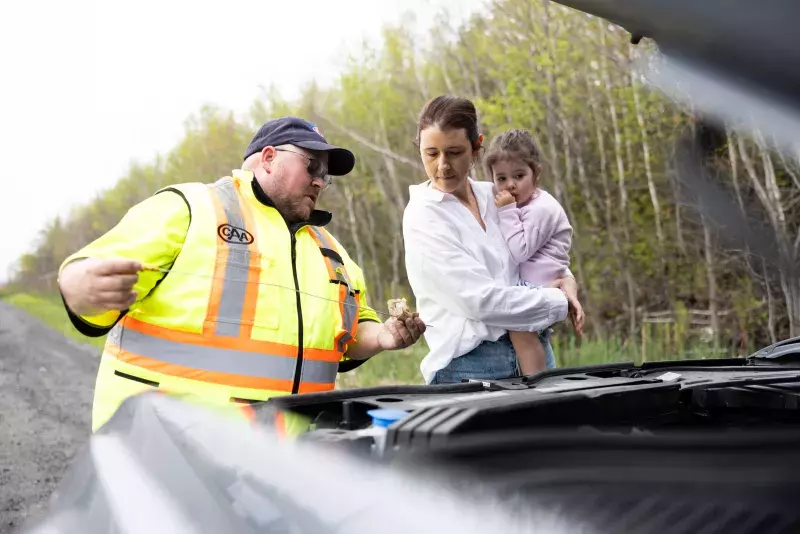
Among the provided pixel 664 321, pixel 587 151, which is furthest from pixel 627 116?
pixel 664 321

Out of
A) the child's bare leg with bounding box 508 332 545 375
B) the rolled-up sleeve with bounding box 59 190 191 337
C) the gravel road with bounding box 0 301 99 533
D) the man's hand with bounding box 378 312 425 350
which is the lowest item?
the gravel road with bounding box 0 301 99 533

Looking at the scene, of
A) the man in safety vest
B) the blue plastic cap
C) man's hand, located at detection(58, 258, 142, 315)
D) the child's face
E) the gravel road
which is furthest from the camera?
the gravel road

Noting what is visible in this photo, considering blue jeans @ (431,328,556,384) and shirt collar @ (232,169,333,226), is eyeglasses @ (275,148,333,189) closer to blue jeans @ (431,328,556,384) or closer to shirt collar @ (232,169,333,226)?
shirt collar @ (232,169,333,226)

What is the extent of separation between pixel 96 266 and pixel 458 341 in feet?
3.40

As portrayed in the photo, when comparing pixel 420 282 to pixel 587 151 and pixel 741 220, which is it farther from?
pixel 587 151

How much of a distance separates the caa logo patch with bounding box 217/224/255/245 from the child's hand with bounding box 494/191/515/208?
88 centimetres

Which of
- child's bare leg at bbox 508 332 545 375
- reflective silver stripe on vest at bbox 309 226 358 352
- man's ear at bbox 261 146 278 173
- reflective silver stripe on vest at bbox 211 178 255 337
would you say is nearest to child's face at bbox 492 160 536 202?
child's bare leg at bbox 508 332 545 375

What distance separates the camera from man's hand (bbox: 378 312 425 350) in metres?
2.23

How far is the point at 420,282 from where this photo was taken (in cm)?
241

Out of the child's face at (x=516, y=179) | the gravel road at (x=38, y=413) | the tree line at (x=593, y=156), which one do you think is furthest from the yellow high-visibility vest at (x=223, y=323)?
the tree line at (x=593, y=156)

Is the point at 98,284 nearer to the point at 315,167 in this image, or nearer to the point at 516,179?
the point at 315,167

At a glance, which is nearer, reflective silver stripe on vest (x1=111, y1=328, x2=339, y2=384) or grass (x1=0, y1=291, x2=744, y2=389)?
reflective silver stripe on vest (x1=111, y1=328, x2=339, y2=384)

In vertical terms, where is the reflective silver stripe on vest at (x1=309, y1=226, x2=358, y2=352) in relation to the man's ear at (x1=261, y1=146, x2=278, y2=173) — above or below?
below

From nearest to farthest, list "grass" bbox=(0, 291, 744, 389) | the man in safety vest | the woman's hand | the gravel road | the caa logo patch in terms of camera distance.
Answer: the man in safety vest, the caa logo patch, the woman's hand, the gravel road, "grass" bbox=(0, 291, 744, 389)
